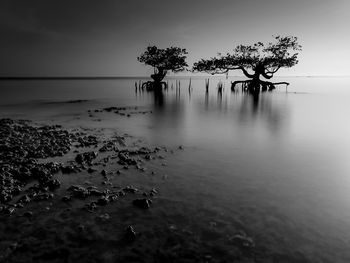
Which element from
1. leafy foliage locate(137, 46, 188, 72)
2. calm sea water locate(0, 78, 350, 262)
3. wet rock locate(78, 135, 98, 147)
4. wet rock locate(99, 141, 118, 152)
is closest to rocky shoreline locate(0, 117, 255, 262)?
calm sea water locate(0, 78, 350, 262)

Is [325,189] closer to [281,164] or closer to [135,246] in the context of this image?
[281,164]

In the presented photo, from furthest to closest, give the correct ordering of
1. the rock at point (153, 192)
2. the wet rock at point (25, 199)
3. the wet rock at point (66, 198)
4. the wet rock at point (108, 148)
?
1. the wet rock at point (108, 148)
2. the rock at point (153, 192)
3. the wet rock at point (66, 198)
4. the wet rock at point (25, 199)

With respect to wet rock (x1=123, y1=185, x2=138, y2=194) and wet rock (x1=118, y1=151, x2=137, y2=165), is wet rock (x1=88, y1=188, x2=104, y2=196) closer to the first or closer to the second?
wet rock (x1=123, y1=185, x2=138, y2=194)

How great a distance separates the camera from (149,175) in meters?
9.09

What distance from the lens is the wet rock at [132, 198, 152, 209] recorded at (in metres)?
6.84

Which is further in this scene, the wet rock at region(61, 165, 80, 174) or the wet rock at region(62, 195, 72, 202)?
the wet rock at region(61, 165, 80, 174)

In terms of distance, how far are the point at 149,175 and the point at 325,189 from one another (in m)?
5.87

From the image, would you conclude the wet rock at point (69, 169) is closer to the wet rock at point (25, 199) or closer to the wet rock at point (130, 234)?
the wet rock at point (25, 199)

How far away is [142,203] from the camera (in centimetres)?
689

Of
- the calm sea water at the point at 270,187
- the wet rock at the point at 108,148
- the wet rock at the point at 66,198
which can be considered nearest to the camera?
the calm sea water at the point at 270,187

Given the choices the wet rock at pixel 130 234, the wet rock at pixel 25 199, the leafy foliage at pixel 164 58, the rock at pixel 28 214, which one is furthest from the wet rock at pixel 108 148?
the leafy foliage at pixel 164 58

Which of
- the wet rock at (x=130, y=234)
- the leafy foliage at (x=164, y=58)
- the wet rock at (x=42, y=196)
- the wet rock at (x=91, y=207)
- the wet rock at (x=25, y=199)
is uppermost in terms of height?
the leafy foliage at (x=164, y=58)

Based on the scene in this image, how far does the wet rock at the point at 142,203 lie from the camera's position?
22.4 feet

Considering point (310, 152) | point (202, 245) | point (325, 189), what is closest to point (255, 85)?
point (310, 152)
